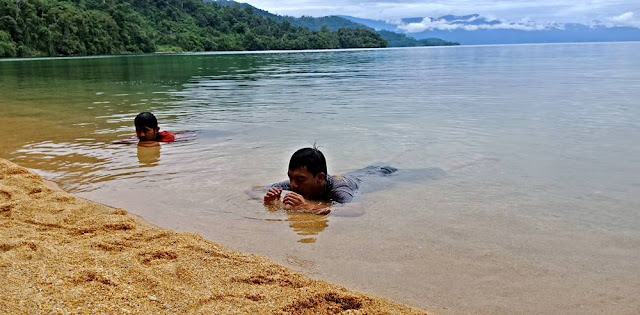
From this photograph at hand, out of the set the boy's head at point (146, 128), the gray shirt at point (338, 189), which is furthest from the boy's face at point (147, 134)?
the gray shirt at point (338, 189)

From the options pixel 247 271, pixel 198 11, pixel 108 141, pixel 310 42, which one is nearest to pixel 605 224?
pixel 247 271

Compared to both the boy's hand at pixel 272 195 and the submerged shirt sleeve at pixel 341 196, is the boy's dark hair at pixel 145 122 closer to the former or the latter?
the boy's hand at pixel 272 195

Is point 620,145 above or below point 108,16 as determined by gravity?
below

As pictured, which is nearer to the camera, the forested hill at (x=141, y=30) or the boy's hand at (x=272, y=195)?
the boy's hand at (x=272, y=195)

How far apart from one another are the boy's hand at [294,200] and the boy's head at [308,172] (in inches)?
11.7

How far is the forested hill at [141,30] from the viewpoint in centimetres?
7931

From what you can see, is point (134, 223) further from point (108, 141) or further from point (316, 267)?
point (108, 141)

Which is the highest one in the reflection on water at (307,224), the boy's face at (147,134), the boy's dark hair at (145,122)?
the boy's dark hair at (145,122)

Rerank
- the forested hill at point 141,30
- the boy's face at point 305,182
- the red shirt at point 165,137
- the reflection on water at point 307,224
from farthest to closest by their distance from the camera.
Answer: the forested hill at point 141,30
the red shirt at point 165,137
the boy's face at point 305,182
the reflection on water at point 307,224

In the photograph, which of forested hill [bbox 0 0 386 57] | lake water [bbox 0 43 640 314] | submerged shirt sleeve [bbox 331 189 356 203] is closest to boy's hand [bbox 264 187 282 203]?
lake water [bbox 0 43 640 314]

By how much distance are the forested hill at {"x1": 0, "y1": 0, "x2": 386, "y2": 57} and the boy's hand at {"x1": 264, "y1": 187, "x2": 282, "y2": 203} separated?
7892 centimetres

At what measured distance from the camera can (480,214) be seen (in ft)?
17.8

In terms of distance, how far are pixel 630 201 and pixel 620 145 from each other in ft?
11.3

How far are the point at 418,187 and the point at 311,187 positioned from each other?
1.47m
